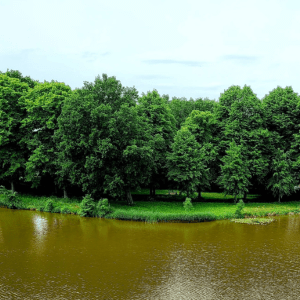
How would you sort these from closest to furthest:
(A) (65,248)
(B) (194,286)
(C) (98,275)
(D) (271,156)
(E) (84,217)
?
(B) (194,286) < (C) (98,275) < (A) (65,248) < (E) (84,217) < (D) (271,156)

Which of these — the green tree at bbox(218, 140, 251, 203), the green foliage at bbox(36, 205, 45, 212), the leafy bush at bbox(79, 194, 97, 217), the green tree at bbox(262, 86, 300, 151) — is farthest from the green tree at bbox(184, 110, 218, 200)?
the green foliage at bbox(36, 205, 45, 212)

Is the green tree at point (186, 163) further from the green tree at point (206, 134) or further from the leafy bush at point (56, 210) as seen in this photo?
the leafy bush at point (56, 210)

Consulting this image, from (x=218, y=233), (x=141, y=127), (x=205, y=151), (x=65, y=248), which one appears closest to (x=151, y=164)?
Result: (x=141, y=127)

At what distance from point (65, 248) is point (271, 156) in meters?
34.8

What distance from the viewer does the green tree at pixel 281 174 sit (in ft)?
154

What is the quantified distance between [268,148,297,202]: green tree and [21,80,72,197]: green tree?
2852cm

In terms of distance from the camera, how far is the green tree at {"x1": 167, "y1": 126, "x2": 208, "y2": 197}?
44.3 metres

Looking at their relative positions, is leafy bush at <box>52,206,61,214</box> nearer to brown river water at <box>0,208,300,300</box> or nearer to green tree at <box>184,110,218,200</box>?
brown river water at <box>0,208,300,300</box>

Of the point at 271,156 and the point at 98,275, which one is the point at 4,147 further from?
the point at 271,156

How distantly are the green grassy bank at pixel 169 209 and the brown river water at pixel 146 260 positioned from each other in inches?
52.1

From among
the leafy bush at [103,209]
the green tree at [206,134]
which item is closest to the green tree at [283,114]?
the green tree at [206,134]

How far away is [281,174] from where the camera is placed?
47.1 meters

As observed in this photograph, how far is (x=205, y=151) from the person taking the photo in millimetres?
49188

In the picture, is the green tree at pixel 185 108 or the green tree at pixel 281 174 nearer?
the green tree at pixel 281 174
